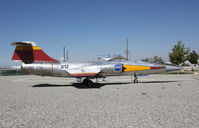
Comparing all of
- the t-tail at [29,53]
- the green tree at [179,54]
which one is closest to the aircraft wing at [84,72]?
the t-tail at [29,53]

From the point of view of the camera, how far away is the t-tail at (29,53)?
40.5 feet

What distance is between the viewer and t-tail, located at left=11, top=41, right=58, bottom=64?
40.5ft

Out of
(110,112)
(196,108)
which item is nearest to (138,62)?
(196,108)

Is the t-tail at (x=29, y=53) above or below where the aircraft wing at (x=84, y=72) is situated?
above

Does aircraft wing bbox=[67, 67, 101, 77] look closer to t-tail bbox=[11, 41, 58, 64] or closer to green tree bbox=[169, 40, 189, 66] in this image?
t-tail bbox=[11, 41, 58, 64]

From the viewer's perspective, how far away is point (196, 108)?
19.5 feet

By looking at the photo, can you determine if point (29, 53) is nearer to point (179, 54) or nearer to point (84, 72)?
point (84, 72)

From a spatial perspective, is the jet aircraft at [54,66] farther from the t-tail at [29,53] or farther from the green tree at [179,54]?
the green tree at [179,54]

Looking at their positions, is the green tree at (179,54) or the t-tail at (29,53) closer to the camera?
the t-tail at (29,53)

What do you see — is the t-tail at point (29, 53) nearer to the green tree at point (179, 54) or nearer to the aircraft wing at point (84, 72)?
the aircraft wing at point (84, 72)

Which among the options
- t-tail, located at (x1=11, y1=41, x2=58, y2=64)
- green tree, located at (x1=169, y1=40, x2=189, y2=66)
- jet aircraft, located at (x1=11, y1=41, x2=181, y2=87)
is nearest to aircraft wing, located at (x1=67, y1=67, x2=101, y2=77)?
jet aircraft, located at (x1=11, y1=41, x2=181, y2=87)

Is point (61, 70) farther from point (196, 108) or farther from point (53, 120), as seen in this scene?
point (196, 108)

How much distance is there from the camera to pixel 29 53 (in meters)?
12.5

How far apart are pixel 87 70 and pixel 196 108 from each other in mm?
8525
